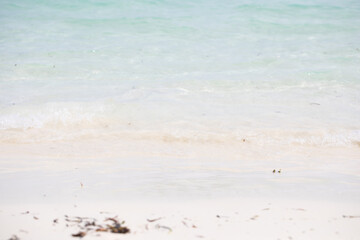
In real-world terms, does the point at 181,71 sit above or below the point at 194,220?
above

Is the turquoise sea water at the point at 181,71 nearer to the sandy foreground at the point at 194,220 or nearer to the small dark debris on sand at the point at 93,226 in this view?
the sandy foreground at the point at 194,220

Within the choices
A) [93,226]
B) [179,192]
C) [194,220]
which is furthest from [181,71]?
[93,226]

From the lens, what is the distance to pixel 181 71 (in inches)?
275

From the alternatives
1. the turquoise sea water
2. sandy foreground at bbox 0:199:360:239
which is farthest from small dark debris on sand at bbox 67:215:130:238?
the turquoise sea water

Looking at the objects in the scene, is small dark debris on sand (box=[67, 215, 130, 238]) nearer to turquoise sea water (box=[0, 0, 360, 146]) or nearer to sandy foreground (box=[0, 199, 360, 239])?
sandy foreground (box=[0, 199, 360, 239])

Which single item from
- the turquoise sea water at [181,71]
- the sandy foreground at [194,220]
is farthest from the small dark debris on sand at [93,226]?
the turquoise sea water at [181,71]

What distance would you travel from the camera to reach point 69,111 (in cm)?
505

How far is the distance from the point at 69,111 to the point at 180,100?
1.57 m

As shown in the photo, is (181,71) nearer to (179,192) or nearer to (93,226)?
(179,192)

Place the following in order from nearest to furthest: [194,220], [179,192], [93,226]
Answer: [93,226], [194,220], [179,192]

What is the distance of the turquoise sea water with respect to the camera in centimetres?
466

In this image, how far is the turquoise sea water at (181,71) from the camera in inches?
183

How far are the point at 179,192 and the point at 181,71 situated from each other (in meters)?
4.40

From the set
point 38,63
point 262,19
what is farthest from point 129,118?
point 262,19
